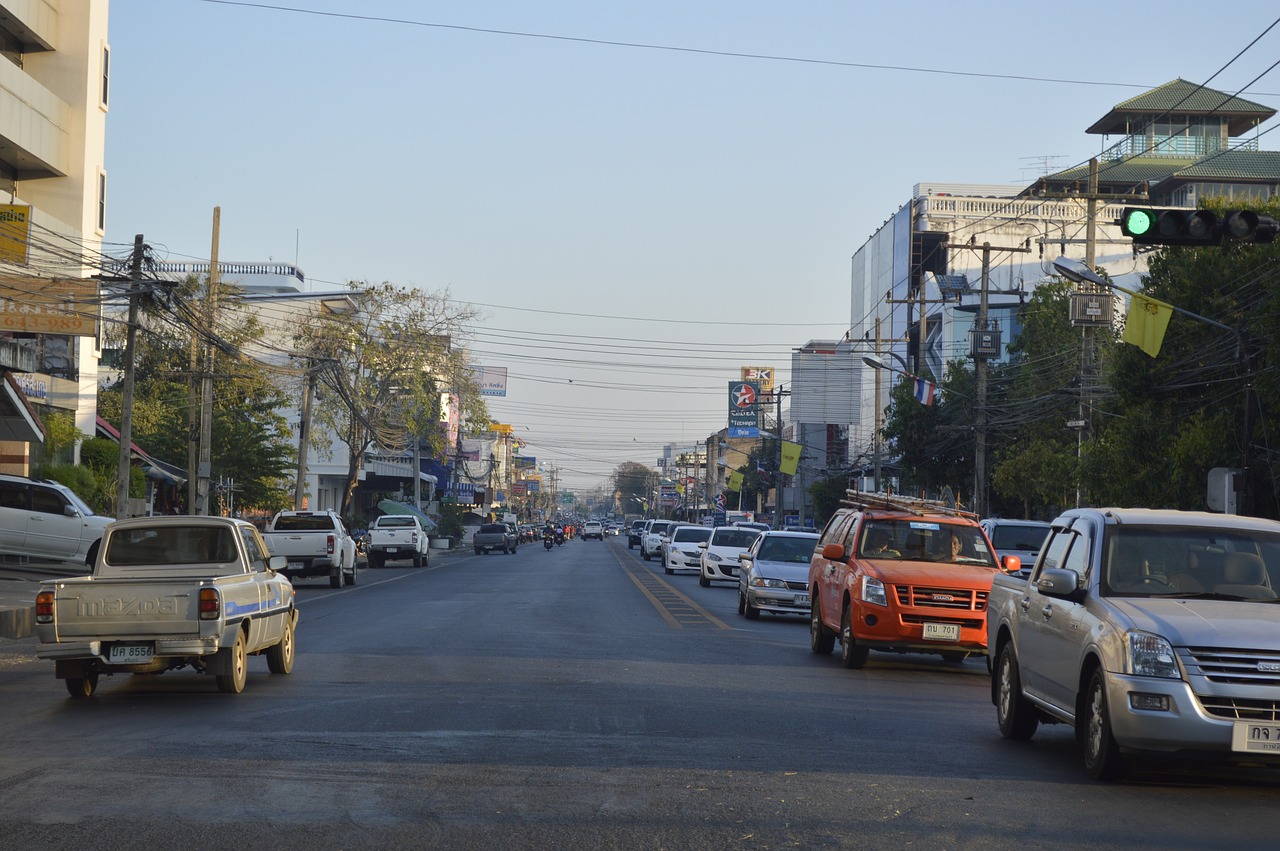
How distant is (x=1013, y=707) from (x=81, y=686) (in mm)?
8459

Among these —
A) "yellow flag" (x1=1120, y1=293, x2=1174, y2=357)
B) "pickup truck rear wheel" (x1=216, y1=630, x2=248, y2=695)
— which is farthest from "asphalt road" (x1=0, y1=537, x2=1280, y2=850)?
"yellow flag" (x1=1120, y1=293, x2=1174, y2=357)

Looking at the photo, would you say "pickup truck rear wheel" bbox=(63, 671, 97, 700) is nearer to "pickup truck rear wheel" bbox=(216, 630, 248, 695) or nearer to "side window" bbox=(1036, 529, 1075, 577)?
"pickup truck rear wheel" bbox=(216, 630, 248, 695)

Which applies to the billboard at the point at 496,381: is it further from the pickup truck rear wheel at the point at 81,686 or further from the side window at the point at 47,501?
the pickup truck rear wheel at the point at 81,686

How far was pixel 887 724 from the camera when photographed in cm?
1240

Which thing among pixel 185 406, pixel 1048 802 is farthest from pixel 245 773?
pixel 185 406

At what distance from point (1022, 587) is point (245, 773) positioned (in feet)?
20.5

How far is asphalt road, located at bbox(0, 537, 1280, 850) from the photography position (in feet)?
25.3

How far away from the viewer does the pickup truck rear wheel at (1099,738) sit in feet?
30.5

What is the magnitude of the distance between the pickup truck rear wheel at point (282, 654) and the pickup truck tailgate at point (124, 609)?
7.48 ft

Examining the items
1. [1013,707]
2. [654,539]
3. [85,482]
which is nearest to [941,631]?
[1013,707]

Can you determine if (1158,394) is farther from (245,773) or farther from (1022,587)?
(245,773)

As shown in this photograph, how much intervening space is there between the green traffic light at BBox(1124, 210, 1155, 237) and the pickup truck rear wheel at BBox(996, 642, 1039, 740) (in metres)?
5.90

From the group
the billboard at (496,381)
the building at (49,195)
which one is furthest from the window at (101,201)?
the billboard at (496,381)

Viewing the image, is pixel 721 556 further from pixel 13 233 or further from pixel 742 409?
pixel 742 409
